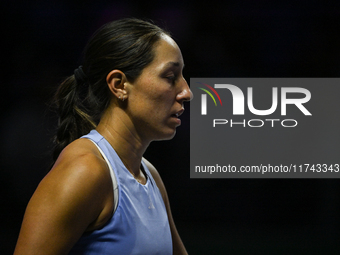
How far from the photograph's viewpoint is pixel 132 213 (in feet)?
2.60

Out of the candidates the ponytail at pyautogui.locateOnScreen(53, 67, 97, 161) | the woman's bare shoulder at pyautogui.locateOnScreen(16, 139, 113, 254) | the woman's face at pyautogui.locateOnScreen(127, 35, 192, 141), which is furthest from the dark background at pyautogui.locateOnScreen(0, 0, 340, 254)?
the woman's bare shoulder at pyautogui.locateOnScreen(16, 139, 113, 254)

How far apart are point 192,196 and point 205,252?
0.39m

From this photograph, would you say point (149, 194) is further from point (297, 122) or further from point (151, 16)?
point (297, 122)

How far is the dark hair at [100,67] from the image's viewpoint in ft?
2.90

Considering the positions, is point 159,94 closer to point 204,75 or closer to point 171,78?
point 171,78

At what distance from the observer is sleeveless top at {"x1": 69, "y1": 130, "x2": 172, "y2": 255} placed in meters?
0.74

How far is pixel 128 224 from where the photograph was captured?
774 mm

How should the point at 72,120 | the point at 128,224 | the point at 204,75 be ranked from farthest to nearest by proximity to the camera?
the point at 204,75
the point at 72,120
the point at 128,224

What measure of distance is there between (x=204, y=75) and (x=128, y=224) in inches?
69.2

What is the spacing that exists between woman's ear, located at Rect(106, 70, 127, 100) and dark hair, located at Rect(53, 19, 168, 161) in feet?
0.05

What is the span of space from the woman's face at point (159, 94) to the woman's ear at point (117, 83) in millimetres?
18

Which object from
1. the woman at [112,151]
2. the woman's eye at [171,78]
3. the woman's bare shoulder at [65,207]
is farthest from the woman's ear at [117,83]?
the woman's bare shoulder at [65,207]

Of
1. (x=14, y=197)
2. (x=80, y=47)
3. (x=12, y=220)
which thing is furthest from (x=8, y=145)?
(x=80, y=47)

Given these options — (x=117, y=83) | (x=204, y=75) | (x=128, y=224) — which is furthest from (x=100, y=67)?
(x=204, y=75)
